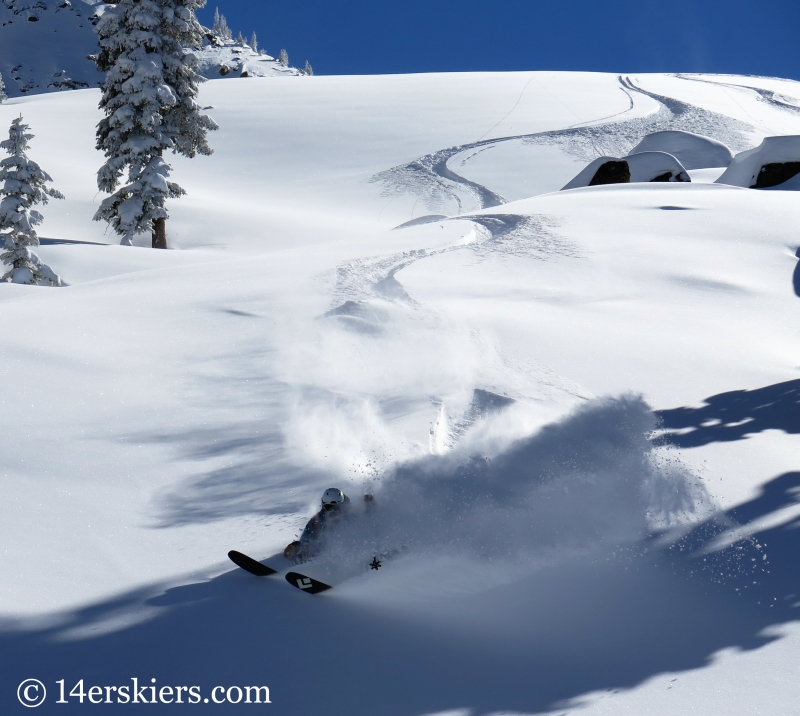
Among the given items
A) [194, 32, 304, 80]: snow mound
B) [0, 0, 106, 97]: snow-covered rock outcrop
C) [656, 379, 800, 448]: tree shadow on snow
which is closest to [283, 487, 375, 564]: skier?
[656, 379, 800, 448]: tree shadow on snow

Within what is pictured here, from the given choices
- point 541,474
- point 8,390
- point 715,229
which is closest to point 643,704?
point 541,474

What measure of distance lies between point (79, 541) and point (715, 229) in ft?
48.9

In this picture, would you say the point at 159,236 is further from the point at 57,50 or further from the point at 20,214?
the point at 57,50

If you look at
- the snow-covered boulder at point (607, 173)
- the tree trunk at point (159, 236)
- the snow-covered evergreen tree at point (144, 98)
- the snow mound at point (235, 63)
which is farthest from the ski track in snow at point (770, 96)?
the snow mound at point (235, 63)

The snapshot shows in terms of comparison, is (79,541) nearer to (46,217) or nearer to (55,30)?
(46,217)

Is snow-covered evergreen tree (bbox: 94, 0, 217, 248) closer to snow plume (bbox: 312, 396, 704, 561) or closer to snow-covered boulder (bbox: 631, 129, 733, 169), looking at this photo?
snow plume (bbox: 312, 396, 704, 561)

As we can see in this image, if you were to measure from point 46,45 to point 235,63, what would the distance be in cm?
6955

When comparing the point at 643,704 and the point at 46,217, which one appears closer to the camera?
the point at 643,704

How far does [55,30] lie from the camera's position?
173 metres

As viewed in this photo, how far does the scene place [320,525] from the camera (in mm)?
5473

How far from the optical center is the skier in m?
5.34

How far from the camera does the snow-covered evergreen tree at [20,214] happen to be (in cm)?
1802

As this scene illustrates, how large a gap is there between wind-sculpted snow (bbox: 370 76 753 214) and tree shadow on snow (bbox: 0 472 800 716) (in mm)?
26590

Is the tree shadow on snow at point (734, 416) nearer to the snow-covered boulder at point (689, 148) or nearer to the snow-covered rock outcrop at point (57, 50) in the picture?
the snow-covered boulder at point (689, 148)
